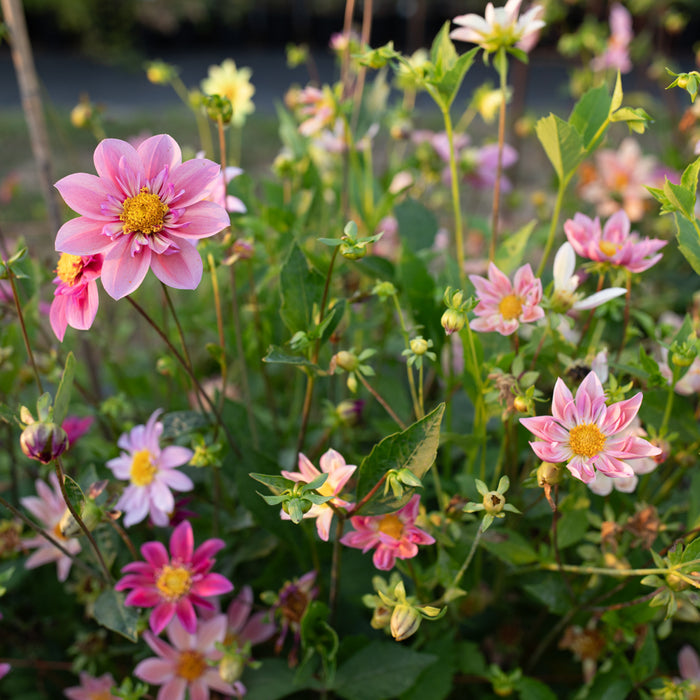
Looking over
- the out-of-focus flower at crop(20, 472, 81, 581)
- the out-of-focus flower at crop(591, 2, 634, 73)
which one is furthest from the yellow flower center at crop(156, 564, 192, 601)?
the out-of-focus flower at crop(591, 2, 634, 73)

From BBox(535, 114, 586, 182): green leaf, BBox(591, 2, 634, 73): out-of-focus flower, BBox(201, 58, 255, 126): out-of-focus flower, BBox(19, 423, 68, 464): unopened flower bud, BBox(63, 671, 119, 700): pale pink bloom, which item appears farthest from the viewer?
BBox(591, 2, 634, 73): out-of-focus flower

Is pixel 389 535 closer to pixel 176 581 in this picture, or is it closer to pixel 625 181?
pixel 176 581

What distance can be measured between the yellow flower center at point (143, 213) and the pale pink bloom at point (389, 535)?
0.82ft

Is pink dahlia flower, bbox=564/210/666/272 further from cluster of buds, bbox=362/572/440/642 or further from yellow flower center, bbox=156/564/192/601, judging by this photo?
yellow flower center, bbox=156/564/192/601

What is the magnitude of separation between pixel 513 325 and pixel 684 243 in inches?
5.3

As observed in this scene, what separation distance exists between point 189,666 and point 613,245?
505mm

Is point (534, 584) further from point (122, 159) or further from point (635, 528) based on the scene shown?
point (122, 159)

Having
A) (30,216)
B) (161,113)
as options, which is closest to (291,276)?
(30,216)

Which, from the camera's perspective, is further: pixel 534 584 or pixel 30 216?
pixel 30 216

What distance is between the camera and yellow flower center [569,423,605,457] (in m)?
0.43

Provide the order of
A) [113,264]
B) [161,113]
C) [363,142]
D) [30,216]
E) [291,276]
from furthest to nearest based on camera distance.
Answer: [161,113], [30,216], [363,142], [291,276], [113,264]

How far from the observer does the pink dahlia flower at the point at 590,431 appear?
426 mm

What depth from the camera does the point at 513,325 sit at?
0.50 m

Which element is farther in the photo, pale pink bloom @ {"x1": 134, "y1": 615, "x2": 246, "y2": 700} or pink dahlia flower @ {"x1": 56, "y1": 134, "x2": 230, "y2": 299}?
pale pink bloom @ {"x1": 134, "y1": 615, "x2": 246, "y2": 700}
